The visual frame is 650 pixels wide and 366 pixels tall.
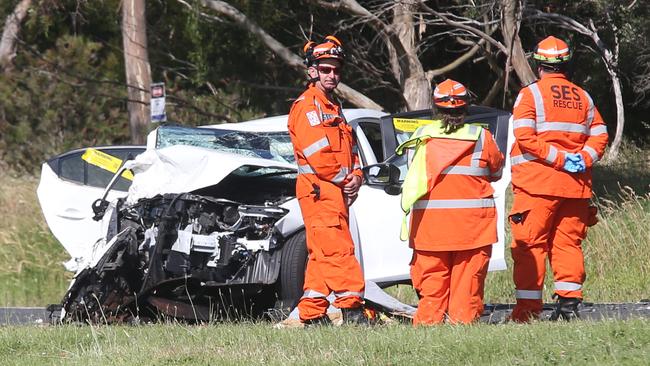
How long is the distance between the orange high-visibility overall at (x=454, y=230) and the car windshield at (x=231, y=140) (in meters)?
2.50

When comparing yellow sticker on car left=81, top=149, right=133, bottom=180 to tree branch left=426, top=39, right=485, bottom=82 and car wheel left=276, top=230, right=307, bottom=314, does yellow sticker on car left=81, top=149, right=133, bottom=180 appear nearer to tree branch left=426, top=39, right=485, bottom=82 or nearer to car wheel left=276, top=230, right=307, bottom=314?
car wheel left=276, top=230, right=307, bottom=314

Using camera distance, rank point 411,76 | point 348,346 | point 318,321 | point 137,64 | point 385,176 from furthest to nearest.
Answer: point 137,64
point 411,76
point 385,176
point 318,321
point 348,346

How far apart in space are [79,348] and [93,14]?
67.6ft

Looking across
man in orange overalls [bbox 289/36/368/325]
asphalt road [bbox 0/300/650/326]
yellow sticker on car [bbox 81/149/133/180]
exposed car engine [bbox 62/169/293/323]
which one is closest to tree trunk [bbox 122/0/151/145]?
asphalt road [bbox 0/300/650/326]

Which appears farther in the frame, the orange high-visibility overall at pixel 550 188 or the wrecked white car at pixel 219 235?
the wrecked white car at pixel 219 235

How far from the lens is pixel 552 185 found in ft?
26.3

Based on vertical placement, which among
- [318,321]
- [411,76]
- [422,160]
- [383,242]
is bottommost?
[318,321]

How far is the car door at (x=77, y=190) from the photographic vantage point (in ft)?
35.8

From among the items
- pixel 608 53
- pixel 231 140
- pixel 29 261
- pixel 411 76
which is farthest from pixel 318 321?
pixel 411 76

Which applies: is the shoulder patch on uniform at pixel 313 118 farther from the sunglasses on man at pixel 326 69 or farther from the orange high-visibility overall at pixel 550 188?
the orange high-visibility overall at pixel 550 188

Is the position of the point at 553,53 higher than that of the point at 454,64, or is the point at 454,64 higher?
the point at 454,64

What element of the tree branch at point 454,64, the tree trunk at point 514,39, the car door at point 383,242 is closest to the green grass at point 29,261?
the tree branch at point 454,64

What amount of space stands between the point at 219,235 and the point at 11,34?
1943cm

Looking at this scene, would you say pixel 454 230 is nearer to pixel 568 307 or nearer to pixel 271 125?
pixel 568 307
